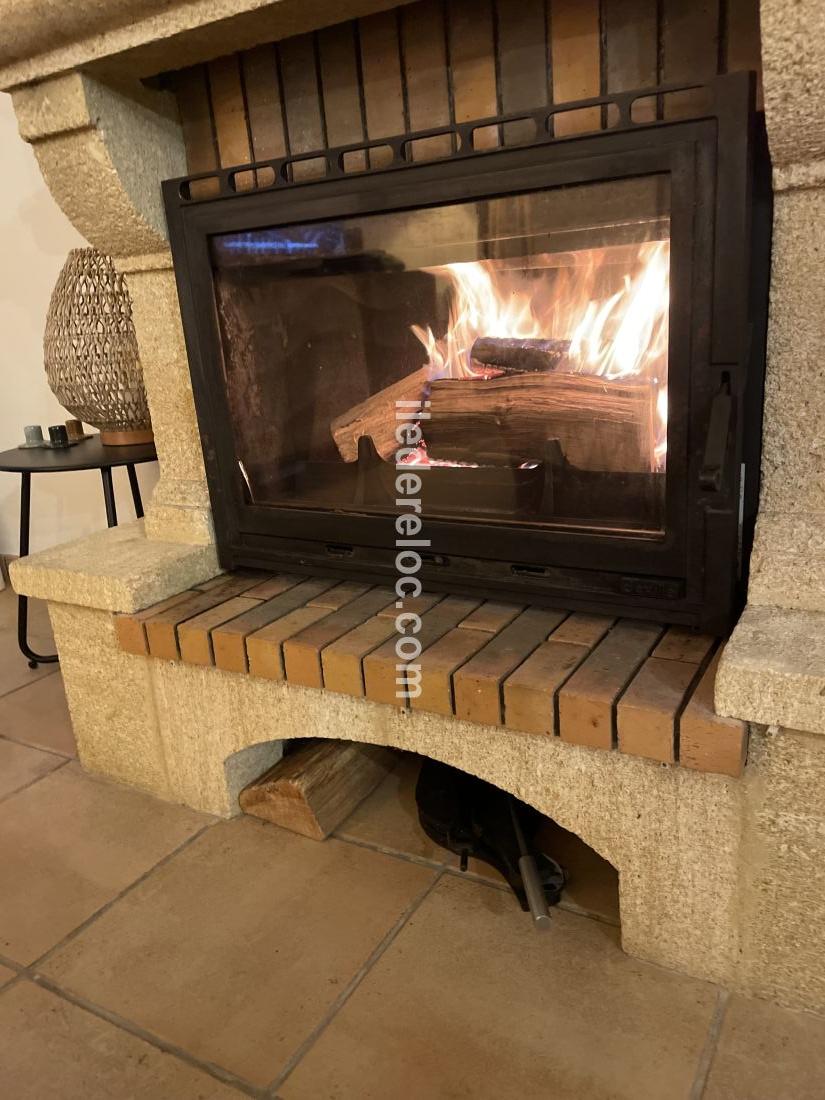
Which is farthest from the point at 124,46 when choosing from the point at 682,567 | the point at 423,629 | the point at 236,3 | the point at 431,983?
the point at 431,983

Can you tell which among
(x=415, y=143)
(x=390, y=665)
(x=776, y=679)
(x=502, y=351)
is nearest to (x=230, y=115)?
(x=415, y=143)

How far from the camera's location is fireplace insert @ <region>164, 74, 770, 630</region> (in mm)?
986

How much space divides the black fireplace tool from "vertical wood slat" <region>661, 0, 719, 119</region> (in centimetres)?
101

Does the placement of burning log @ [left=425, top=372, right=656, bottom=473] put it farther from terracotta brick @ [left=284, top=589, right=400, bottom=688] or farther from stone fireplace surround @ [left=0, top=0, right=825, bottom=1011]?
terracotta brick @ [left=284, top=589, right=400, bottom=688]

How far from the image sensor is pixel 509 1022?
989mm

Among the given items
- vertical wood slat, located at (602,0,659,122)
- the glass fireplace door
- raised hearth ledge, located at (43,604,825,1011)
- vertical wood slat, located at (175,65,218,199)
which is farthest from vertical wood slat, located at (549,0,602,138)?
raised hearth ledge, located at (43,604,825,1011)

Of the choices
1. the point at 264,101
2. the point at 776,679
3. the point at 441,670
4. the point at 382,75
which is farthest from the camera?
the point at 264,101

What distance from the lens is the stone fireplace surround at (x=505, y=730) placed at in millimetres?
914

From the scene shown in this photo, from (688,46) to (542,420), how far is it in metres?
0.49

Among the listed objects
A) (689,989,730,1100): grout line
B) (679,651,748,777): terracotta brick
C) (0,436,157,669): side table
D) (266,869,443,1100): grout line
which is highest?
(0,436,157,669): side table

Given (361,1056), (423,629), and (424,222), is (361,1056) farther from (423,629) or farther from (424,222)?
(424,222)

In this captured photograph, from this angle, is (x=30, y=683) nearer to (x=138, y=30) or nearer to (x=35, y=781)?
(x=35, y=781)

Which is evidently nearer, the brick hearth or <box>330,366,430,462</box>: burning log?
the brick hearth

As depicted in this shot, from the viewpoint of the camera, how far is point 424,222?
45.6 inches
